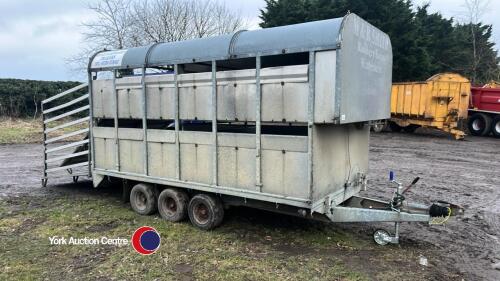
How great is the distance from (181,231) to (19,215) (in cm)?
314

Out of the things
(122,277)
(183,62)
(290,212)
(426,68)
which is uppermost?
(426,68)

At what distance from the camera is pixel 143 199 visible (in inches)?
271

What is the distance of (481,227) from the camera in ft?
21.0

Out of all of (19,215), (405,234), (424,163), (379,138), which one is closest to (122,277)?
(19,215)

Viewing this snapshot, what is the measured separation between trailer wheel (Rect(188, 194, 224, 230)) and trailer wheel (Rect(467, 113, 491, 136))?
1760cm

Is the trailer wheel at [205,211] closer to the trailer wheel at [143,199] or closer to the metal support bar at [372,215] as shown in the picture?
the trailer wheel at [143,199]

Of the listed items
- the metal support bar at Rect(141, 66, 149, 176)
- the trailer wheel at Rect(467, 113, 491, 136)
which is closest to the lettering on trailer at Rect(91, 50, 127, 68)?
the metal support bar at Rect(141, 66, 149, 176)

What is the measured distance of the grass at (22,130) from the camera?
1855 cm

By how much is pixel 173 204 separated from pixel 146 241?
1447 mm

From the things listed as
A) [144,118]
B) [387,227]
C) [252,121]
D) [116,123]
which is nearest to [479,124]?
[387,227]

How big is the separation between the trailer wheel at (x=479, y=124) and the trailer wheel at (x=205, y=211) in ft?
57.7

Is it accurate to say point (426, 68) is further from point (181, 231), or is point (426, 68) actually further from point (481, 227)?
point (181, 231)

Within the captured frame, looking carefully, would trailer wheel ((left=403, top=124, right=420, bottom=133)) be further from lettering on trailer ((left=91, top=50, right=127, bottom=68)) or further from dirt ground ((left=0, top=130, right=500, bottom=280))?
Answer: lettering on trailer ((left=91, top=50, right=127, bottom=68))

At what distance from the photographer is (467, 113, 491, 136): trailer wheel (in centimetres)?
1902
